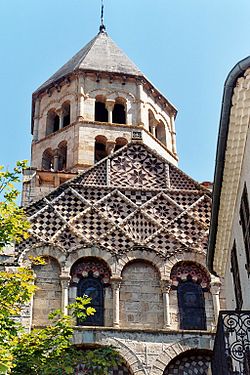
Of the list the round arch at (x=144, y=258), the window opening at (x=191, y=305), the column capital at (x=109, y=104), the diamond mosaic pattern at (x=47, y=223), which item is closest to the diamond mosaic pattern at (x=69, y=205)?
the diamond mosaic pattern at (x=47, y=223)

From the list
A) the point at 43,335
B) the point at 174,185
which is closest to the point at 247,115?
the point at 43,335

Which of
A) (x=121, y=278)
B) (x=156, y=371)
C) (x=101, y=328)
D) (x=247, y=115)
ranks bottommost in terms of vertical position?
(x=156, y=371)

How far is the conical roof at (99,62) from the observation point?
26484 millimetres

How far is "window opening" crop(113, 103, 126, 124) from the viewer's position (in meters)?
26.0

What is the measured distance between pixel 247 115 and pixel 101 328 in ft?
22.3

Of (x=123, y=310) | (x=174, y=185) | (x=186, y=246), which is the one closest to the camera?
(x=123, y=310)

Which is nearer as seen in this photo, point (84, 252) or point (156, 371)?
point (156, 371)

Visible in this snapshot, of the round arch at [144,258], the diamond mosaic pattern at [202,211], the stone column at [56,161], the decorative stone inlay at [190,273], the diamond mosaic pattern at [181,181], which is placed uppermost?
the stone column at [56,161]

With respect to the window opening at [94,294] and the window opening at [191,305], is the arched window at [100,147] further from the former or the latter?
the window opening at [191,305]

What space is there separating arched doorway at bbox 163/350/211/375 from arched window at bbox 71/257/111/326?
2.14 m

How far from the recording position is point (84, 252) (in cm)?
1628

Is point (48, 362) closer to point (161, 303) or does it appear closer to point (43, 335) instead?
point (43, 335)

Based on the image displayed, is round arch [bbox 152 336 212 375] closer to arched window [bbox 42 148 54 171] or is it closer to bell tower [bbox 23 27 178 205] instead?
bell tower [bbox 23 27 178 205]

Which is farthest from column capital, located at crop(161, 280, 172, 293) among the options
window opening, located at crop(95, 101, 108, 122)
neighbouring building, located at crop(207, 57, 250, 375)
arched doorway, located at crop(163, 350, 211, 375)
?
window opening, located at crop(95, 101, 108, 122)
